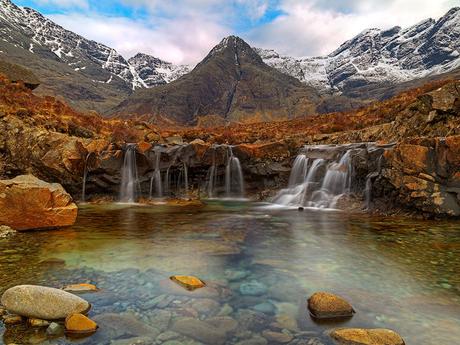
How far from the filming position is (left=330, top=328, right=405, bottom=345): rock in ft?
16.6

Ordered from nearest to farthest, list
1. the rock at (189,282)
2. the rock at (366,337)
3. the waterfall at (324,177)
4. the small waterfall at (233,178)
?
the rock at (366,337) < the rock at (189,282) < the waterfall at (324,177) < the small waterfall at (233,178)

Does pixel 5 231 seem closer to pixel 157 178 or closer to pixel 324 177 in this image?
pixel 157 178

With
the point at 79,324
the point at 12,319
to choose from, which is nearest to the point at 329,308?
the point at 79,324

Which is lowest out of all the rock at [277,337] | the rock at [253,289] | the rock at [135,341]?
the rock at [277,337]

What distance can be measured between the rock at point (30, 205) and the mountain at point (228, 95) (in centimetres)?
10984

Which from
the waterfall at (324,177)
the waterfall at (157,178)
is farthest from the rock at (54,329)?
the waterfall at (157,178)

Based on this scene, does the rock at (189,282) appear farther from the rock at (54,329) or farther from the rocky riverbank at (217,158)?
the rocky riverbank at (217,158)

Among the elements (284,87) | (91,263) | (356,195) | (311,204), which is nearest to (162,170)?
(311,204)

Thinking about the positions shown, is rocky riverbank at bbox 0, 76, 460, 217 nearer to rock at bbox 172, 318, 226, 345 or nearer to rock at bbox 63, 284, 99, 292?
rock at bbox 172, 318, 226, 345

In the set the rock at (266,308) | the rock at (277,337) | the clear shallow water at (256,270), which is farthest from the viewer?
the rock at (266,308)

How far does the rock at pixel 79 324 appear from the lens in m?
5.43

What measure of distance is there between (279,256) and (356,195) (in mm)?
11155

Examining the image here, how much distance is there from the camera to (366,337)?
16.9 ft

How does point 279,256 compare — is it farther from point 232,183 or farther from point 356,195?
point 232,183
